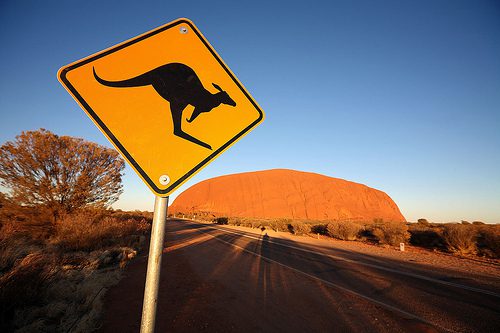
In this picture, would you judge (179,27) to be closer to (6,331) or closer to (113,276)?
(6,331)

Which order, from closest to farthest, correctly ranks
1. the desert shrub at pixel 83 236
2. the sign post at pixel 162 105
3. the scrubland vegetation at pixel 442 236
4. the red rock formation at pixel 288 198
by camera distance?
the sign post at pixel 162 105
the desert shrub at pixel 83 236
the scrubland vegetation at pixel 442 236
the red rock formation at pixel 288 198

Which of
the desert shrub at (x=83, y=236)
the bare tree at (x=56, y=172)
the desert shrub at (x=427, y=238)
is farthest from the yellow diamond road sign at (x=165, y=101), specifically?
the desert shrub at (x=427, y=238)

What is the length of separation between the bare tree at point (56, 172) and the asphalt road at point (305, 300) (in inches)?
295

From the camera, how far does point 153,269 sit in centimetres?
105

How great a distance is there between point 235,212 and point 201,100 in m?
70.1

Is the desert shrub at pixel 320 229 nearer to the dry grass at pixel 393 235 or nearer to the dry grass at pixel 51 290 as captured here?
the dry grass at pixel 393 235

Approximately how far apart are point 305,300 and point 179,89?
5.14m

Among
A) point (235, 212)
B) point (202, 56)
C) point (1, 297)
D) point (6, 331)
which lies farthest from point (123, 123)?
point (235, 212)

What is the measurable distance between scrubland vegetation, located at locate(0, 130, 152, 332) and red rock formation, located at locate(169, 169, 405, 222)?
185ft

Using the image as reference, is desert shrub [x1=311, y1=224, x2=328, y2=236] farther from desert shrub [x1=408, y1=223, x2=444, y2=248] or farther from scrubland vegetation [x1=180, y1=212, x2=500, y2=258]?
desert shrub [x1=408, y1=223, x2=444, y2=248]

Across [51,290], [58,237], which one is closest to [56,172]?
[58,237]

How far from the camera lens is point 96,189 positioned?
42.4 ft

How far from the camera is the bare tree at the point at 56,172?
1090 centimetres

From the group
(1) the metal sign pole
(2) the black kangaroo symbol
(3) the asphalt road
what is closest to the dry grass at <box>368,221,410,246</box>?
(3) the asphalt road
